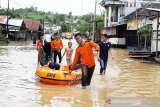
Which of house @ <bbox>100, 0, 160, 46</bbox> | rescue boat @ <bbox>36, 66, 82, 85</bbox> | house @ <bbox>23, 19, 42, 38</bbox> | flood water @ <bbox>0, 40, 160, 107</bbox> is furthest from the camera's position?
house @ <bbox>23, 19, 42, 38</bbox>

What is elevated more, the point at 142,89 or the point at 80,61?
the point at 80,61

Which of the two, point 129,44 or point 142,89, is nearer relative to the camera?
point 142,89

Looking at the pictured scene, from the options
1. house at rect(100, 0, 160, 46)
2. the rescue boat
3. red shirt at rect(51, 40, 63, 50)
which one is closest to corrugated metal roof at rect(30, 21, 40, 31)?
house at rect(100, 0, 160, 46)

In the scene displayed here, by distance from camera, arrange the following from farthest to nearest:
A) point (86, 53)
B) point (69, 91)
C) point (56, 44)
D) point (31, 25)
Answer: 1. point (31, 25)
2. point (56, 44)
3. point (69, 91)
4. point (86, 53)

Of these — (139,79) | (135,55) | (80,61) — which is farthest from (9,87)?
(135,55)

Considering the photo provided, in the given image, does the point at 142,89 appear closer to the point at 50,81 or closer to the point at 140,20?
the point at 50,81

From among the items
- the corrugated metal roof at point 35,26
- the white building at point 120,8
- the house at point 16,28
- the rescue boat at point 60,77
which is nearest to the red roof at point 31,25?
the corrugated metal roof at point 35,26

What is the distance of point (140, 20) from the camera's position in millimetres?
39500

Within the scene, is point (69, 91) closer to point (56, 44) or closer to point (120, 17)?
point (56, 44)

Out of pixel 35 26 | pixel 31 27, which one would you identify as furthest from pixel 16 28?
pixel 35 26

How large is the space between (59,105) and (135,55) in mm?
18727

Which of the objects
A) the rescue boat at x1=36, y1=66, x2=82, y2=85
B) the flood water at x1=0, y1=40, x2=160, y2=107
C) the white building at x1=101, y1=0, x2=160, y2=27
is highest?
the white building at x1=101, y1=0, x2=160, y2=27

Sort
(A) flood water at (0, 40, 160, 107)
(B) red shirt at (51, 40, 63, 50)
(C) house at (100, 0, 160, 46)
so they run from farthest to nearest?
(C) house at (100, 0, 160, 46) < (B) red shirt at (51, 40, 63, 50) < (A) flood water at (0, 40, 160, 107)

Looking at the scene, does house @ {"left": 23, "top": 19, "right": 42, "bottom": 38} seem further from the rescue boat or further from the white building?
the rescue boat
